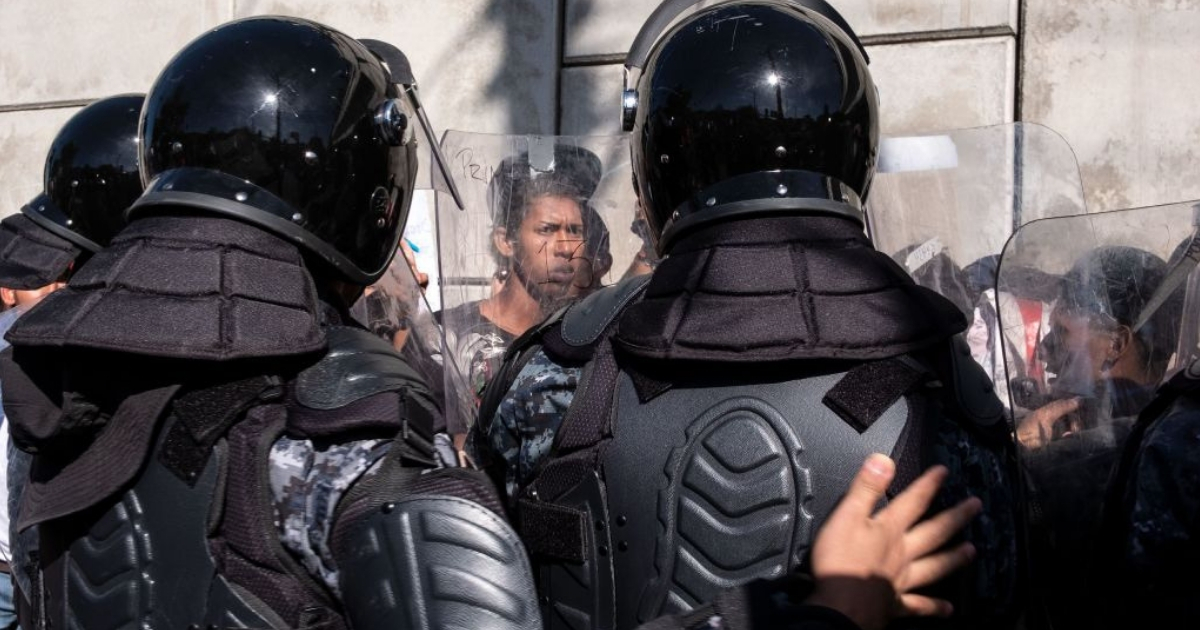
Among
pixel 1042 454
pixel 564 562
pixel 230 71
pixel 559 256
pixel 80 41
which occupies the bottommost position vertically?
pixel 564 562

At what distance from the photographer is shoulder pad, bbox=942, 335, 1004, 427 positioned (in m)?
1.84

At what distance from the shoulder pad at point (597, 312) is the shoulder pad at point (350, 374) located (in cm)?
26

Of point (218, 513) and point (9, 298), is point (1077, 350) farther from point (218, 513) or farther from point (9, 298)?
point (9, 298)

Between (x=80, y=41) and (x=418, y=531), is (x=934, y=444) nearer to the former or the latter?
(x=418, y=531)

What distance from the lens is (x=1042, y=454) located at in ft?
6.57

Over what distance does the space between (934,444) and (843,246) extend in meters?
0.35

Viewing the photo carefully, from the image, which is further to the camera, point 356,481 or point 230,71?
point 230,71

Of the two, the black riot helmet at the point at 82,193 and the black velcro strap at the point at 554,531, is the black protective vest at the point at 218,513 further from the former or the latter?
the black riot helmet at the point at 82,193

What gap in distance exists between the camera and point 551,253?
278 cm

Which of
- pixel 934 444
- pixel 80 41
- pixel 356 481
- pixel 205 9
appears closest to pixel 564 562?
pixel 356 481

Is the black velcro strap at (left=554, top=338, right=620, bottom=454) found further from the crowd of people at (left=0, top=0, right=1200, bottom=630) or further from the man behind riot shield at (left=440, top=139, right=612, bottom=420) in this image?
the man behind riot shield at (left=440, top=139, right=612, bottom=420)

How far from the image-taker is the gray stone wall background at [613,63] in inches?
174

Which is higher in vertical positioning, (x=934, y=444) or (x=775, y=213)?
(x=775, y=213)

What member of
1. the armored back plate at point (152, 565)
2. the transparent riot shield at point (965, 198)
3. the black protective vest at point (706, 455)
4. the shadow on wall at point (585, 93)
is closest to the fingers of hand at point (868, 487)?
the black protective vest at point (706, 455)
